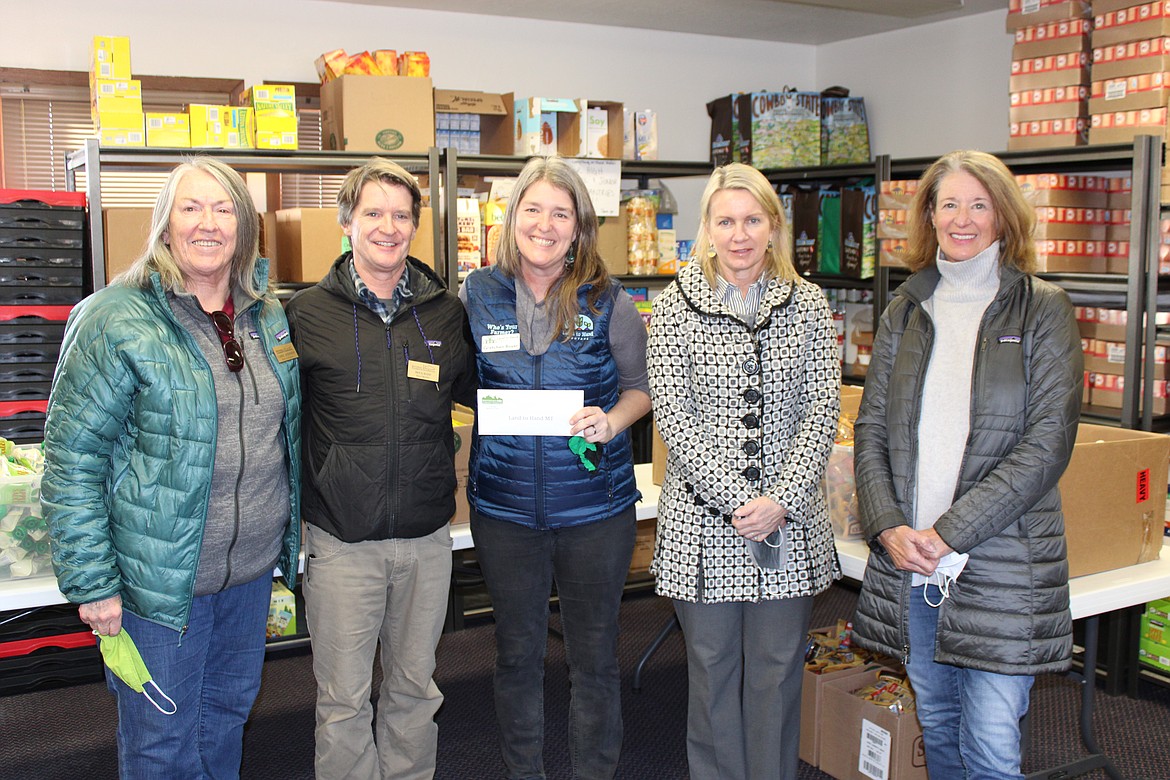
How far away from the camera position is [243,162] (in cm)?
406

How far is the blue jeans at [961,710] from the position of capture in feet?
6.92

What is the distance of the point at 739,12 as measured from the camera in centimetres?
572

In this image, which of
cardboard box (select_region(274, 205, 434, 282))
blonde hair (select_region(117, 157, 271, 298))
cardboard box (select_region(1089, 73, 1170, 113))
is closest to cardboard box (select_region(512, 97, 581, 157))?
cardboard box (select_region(274, 205, 434, 282))

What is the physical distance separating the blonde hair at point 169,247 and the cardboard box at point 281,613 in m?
2.16

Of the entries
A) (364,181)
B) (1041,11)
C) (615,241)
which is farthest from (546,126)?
(364,181)

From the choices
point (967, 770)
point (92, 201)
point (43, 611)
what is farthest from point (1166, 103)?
point (43, 611)

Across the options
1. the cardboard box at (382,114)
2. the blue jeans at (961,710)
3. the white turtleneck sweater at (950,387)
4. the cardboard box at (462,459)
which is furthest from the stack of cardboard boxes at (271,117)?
the blue jeans at (961,710)

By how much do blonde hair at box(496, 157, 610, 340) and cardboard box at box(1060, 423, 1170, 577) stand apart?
1.30m

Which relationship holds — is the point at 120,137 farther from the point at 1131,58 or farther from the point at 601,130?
the point at 1131,58

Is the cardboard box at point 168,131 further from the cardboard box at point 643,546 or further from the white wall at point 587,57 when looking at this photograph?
the cardboard box at point 643,546

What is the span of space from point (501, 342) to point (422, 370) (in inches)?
8.3

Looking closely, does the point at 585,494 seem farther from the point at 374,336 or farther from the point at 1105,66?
the point at 1105,66

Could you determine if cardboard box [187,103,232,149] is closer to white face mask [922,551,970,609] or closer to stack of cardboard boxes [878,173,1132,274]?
stack of cardboard boxes [878,173,1132,274]

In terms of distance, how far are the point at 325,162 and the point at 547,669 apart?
A: 2204 mm
